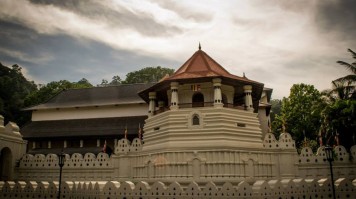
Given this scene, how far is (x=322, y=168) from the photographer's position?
19.8 m

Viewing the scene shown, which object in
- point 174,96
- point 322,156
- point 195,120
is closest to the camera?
point 322,156

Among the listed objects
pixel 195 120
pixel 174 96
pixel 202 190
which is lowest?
pixel 202 190

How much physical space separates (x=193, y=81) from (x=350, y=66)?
1547cm

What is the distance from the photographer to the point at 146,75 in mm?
73438

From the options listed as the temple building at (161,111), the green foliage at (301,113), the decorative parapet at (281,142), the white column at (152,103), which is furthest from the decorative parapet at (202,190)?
the green foliage at (301,113)

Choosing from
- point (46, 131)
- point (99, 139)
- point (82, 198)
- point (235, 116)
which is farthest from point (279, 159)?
point (46, 131)

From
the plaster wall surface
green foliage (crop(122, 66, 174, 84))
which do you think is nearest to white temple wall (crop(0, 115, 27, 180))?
the plaster wall surface

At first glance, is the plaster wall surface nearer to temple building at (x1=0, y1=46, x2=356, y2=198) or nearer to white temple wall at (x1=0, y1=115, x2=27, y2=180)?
temple building at (x1=0, y1=46, x2=356, y2=198)

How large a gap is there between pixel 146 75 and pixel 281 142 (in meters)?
54.7

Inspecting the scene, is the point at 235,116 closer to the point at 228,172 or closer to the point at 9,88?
the point at 228,172

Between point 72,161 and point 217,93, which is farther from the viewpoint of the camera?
point 72,161

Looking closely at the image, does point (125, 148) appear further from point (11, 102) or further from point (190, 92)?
point (11, 102)

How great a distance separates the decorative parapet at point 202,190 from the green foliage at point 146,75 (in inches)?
2182

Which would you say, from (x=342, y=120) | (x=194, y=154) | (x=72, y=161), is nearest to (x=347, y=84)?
(x=342, y=120)
